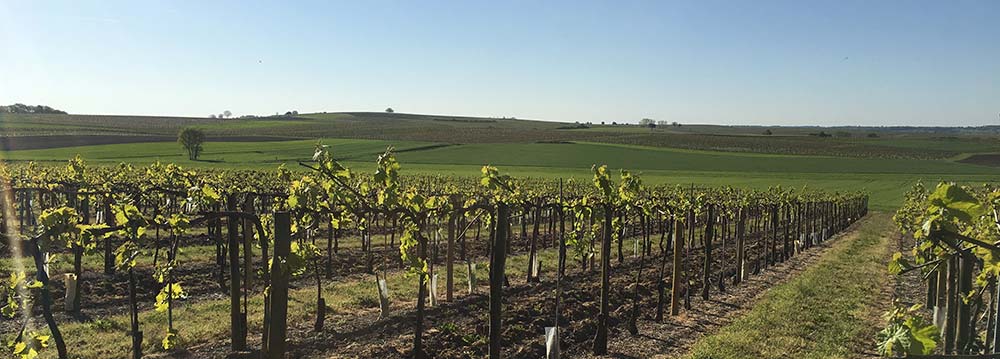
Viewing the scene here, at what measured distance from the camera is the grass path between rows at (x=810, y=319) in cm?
941

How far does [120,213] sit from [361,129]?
128 meters

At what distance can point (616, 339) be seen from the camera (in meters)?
10.1

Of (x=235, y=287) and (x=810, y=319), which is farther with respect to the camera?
(x=810, y=319)

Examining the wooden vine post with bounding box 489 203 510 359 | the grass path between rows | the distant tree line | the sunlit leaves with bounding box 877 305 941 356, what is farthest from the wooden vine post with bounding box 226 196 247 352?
the distant tree line

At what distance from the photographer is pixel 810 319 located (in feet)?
36.8

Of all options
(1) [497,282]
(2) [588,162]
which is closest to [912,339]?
(1) [497,282]

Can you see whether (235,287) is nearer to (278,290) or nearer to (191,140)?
(278,290)

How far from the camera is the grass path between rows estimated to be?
30.9ft

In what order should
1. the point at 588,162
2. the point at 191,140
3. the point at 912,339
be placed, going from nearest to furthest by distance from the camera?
the point at 912,339 → the point at 191,140 → the point at 588,162

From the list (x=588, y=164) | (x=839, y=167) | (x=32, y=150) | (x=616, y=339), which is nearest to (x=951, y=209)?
(x=616, y=339)

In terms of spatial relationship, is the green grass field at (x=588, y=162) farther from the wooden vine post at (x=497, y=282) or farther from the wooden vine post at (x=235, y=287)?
the wooden vine post at (x=235, y=287)

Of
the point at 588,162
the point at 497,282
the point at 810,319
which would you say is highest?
the point at 497,282

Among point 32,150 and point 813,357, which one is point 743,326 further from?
point 32,150

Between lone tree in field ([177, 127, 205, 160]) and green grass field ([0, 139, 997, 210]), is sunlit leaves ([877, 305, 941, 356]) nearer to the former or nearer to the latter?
green grass field ([0, 139, 997, 210])
